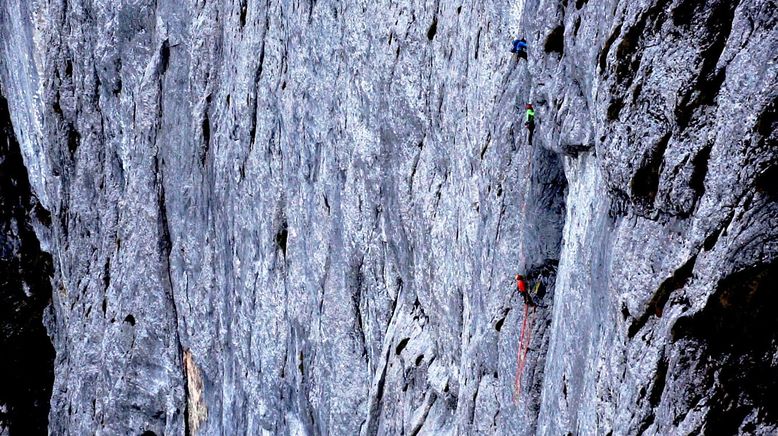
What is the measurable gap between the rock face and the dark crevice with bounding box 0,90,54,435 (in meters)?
0.86

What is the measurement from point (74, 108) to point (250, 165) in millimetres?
6108

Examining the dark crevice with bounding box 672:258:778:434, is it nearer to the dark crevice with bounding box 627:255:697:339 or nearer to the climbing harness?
the dark crevice with bounding box 627:255:697:339

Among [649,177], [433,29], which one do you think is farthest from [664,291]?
[433,29]

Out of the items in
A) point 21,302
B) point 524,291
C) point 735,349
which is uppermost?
point 21,302

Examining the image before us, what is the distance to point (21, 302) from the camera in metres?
20.9

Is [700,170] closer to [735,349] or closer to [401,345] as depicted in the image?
[735,349]

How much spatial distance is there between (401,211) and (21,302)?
14423 mm

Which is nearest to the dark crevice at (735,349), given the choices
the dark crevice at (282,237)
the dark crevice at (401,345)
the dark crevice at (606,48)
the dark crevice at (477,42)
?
the dark crevice at (606,48)

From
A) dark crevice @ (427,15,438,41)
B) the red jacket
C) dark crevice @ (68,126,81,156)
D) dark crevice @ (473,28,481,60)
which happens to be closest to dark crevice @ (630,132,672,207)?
the red jacket

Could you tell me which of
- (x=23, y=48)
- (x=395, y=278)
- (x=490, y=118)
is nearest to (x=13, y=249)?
(x=23, y=48)

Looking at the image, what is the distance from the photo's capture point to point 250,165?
12625 mm

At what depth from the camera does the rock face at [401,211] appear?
4.57 meters

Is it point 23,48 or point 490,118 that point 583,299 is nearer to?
point 490,118

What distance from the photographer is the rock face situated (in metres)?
4.57
